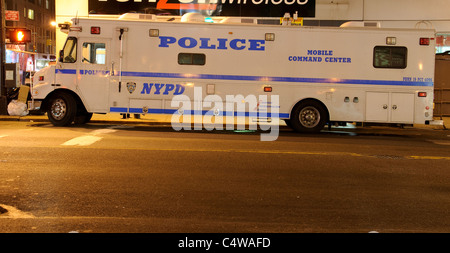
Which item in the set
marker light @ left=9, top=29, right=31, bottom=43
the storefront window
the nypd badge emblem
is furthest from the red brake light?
marker light @ left=9, top=29, right=31, bottom=43

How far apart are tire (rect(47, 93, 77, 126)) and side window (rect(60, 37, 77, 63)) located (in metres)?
1.06

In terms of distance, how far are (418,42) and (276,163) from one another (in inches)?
303

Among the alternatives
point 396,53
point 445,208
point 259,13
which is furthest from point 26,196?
point 259,13

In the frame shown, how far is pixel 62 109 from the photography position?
14.7 m

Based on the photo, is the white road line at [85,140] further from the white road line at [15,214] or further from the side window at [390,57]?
the side window at [390,57]

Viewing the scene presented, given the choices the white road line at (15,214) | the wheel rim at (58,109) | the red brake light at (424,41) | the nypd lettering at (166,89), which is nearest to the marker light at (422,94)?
the red brake light at (424,41)

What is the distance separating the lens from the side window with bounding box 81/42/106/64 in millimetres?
14711

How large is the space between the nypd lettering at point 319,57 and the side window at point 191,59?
8.54 ft

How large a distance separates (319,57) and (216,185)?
27.4ft

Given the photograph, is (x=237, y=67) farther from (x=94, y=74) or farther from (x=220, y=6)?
(x=220, y=6)

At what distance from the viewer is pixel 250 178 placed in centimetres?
791

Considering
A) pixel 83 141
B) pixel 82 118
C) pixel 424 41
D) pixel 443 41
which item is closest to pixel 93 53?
pixel 82 118
